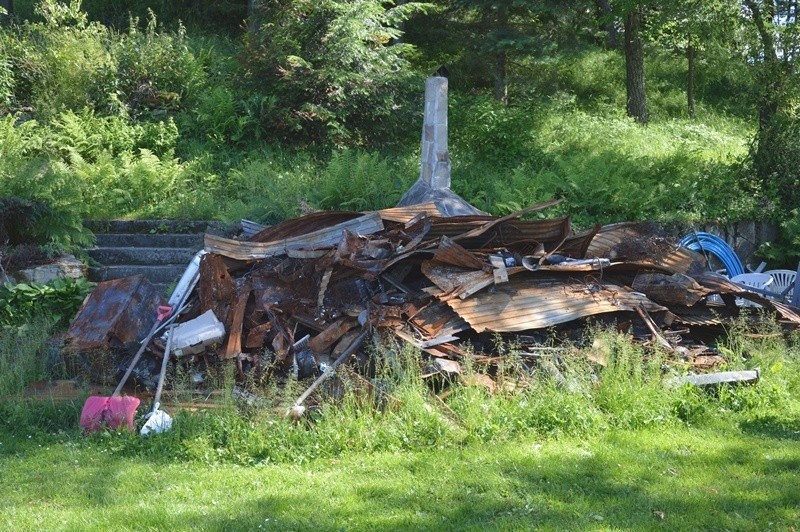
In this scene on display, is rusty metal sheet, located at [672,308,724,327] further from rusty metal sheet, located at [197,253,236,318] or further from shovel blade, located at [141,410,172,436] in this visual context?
shovel blade, located at [141,410,172,436]

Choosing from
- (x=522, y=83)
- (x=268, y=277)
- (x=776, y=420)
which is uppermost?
(x=522, y=83)

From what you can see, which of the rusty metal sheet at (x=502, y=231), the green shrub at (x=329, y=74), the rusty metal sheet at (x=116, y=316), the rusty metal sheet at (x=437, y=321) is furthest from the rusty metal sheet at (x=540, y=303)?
the green shrub at (x=329, y=74)

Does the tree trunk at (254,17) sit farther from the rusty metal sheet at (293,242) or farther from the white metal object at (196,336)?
the white metal object at (196,336)

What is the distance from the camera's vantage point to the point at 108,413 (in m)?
6.86

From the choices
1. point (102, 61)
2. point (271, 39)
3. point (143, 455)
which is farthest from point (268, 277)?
point (102, 61)

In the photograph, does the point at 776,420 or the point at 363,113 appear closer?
the point at 776,420

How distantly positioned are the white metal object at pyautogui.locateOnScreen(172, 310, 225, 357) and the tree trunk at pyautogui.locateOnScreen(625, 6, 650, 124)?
1465 cm

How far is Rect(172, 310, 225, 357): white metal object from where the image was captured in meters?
7.92

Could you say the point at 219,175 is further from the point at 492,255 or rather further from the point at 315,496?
the point at 315,496

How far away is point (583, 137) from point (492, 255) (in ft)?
33.9

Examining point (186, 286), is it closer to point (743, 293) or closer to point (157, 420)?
point (157, 420)

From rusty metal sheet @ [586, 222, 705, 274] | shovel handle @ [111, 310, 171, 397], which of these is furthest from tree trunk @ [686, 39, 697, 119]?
shovel handle @ [111, 310, 171, 397]

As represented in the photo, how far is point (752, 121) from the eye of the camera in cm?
2162

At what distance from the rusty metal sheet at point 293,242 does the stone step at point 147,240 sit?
109 inches
